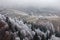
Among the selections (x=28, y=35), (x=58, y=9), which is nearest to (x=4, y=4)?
(x=28, y=35)

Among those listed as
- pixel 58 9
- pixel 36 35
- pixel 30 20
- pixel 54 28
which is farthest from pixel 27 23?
pixel 58 9

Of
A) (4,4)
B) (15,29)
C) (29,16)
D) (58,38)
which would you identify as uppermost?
(4,4)

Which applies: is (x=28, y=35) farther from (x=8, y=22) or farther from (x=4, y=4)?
(x=4, y=4)

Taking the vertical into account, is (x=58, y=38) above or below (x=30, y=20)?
below

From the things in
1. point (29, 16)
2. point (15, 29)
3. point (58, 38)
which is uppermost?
point (29, 16)

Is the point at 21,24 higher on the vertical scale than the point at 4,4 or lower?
lower

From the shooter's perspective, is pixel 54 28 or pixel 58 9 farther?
pixel 58 9

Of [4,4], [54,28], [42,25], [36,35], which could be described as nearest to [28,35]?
[36,35]

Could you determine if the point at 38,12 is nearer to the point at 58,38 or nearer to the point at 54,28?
the point at 54,28

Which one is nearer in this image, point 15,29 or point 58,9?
point 15,29
